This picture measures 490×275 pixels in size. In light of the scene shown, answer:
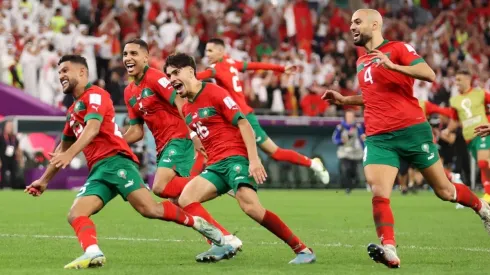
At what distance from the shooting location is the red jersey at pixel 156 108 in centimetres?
1289

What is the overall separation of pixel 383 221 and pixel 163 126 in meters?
3.41

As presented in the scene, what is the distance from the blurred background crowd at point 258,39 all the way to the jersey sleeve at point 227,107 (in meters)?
16.5

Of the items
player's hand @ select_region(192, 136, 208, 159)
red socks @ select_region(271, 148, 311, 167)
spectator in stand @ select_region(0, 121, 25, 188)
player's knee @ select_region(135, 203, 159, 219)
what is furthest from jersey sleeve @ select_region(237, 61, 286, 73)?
spectator in stand @ select_region(0, 121, 25, 188)

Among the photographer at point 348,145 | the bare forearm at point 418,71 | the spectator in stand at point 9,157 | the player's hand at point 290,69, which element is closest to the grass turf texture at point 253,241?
the bare forearm at point 418,71

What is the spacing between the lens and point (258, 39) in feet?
110

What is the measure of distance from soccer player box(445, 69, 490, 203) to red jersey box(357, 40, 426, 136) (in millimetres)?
8452

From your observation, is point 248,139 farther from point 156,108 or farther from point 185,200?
point 156,108

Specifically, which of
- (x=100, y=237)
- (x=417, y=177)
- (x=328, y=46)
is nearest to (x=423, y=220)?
(x=100, y=237)

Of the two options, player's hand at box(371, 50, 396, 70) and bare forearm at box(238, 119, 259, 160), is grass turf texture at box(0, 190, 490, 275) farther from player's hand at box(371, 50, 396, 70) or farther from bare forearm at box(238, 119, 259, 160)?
player's hand at box(371, 50, 396, 70)

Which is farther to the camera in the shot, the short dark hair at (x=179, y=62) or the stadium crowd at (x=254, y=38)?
the stadium crowd at (x=254, y=38)

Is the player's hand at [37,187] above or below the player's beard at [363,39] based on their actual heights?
below

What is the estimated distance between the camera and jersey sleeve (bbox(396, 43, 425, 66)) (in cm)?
1077

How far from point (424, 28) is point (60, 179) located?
14.0m

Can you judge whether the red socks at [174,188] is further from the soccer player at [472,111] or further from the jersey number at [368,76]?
the soccer player at [472,111]
